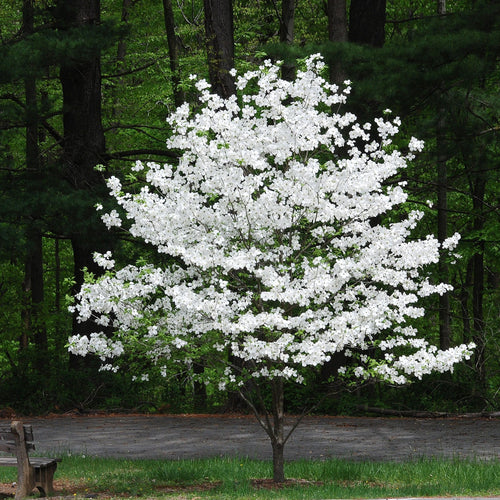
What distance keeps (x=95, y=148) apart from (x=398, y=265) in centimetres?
1128

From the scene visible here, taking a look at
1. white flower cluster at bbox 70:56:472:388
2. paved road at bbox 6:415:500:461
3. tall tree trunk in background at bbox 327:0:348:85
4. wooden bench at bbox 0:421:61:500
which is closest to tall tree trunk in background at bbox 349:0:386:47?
tall tree trunk in background at bbox 327:0:348:85

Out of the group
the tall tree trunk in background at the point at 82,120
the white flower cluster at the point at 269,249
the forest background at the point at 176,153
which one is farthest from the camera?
the tall tree trunk in background at the point at 82,120

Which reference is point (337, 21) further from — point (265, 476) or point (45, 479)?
point (45, 479)

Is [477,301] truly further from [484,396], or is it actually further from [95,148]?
[95,148]

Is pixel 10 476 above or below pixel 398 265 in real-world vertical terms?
below

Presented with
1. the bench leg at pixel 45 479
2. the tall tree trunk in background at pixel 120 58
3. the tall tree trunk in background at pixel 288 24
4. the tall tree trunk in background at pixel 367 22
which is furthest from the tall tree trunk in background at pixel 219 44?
the tall tree trunk in background at pixel 120 58

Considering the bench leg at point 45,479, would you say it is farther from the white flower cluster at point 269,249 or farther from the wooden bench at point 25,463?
the white flower cluster at point 269,249

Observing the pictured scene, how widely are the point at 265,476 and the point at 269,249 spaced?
2.66 meters

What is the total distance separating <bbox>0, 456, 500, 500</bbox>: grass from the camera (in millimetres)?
8086

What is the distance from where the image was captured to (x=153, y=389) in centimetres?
1880

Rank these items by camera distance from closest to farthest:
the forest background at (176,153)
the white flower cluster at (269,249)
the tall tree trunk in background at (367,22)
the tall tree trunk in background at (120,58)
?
the white flower cluster at (269,249)
the forest background at (176,153)
the tall tree trunk in background at (367,22)
the tall tree trunk in background at (120,58)

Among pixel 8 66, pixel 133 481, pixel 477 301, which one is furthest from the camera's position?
pixel 477 301

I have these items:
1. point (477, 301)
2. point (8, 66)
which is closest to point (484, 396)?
point (477, 301)

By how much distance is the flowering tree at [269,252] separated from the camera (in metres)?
8.01
